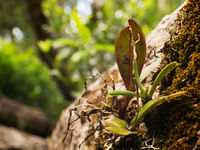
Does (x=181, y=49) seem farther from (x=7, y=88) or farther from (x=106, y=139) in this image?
(x=7, y=88)

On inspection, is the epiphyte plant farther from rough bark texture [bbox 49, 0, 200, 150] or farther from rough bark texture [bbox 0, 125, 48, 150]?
rough bark texture [bbox 0, 125, 48, 150]

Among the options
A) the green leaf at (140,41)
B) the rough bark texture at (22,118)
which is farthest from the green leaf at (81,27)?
the rough bark texture at (22,118)

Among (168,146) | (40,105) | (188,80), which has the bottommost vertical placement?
(168,146)

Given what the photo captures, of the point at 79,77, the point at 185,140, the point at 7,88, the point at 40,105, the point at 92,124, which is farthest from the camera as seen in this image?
the point at 40,105

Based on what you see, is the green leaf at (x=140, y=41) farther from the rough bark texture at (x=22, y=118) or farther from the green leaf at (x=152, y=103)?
the rough bark texture at (x=22, y=118)

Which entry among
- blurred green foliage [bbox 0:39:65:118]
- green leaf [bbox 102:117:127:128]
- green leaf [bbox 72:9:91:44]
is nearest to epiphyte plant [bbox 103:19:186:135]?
green leaf [bbox 102:117:127:128]

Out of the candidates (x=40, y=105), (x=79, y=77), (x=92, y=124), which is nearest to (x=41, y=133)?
(x=40, y=105)
